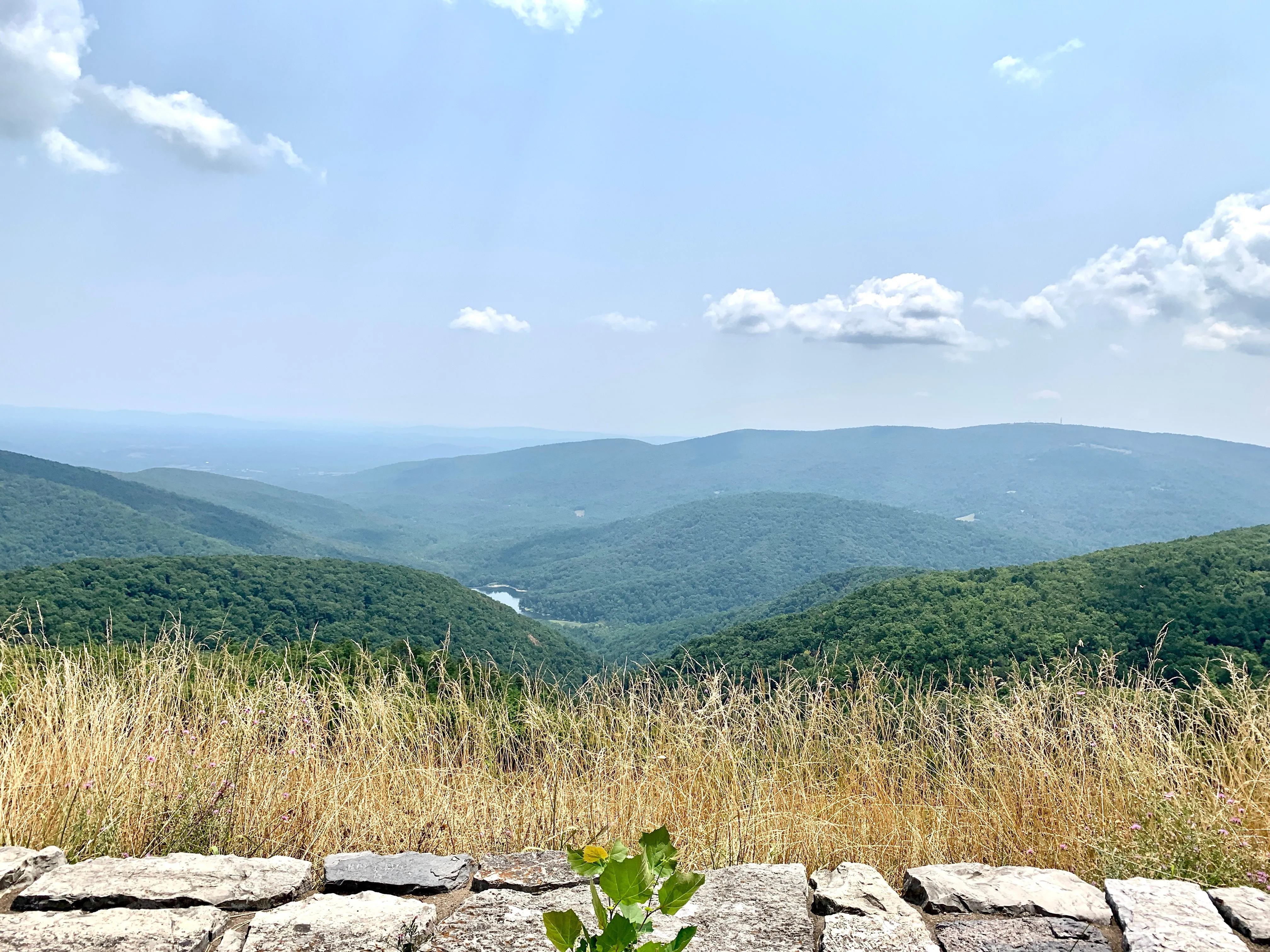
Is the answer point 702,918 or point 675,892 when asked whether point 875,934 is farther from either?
point 675,892

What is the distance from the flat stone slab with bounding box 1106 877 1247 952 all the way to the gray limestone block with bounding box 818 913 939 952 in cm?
51

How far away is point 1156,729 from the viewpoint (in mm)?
3045

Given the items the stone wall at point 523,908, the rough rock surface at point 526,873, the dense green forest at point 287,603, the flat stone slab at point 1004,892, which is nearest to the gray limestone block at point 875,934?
the stone wall at point 523,908

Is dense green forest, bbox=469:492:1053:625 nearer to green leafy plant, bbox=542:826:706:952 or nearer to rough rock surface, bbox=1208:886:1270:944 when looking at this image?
rough rock surface, bbox=1208:886:1270:944

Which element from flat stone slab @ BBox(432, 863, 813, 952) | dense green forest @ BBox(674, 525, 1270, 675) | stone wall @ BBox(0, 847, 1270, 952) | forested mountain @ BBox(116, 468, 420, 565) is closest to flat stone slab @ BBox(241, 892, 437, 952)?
stone wall @ BBox(0, 847, 1270, 952)

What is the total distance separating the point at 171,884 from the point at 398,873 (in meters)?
0.63

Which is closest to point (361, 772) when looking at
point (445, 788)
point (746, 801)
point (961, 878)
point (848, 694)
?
point (445, 788)

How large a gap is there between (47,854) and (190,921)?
75 centimetres

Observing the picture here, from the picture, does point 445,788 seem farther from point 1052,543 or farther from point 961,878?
point 1052,543

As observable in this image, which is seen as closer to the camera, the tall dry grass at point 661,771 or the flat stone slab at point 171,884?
the flat stone slab at point 171,884

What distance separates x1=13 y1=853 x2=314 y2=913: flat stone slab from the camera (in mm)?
1890

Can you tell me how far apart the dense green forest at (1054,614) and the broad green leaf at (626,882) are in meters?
20.8

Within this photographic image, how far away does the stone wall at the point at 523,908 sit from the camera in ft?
5.70

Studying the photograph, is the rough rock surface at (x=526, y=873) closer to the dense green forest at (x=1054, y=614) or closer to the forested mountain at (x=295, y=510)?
the dense green forest at (x=1054, y=614)
